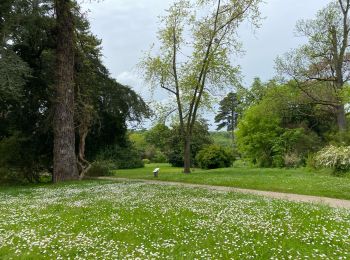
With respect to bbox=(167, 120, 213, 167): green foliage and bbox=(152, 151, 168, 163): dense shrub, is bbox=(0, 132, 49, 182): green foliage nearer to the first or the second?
bbox=(167, 120, 213, 167): green foliage

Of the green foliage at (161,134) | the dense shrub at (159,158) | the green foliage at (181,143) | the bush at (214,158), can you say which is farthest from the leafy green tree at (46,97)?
the dense shrub at (159,158)

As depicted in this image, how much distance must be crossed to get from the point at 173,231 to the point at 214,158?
3124 cm

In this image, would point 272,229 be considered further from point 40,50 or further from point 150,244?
point 40,50

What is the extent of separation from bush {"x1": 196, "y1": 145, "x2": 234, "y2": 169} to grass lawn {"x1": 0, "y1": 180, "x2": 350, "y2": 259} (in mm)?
27494

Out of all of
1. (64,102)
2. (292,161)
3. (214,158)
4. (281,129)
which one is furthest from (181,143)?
(64,102)

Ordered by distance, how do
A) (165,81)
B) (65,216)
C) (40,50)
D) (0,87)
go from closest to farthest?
(65,216) < (0,87) < (40,50) < (165,81)

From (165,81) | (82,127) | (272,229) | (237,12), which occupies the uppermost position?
(237,12)

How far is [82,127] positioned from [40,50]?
210 inches

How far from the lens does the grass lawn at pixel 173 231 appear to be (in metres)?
5.30

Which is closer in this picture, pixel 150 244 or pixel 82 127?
pixel 150 244

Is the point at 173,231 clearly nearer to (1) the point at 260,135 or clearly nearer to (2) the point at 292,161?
(2) the point at 292,161

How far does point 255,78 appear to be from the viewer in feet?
205

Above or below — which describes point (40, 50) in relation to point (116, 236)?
above

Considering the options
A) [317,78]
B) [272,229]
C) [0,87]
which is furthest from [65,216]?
[317,78]
